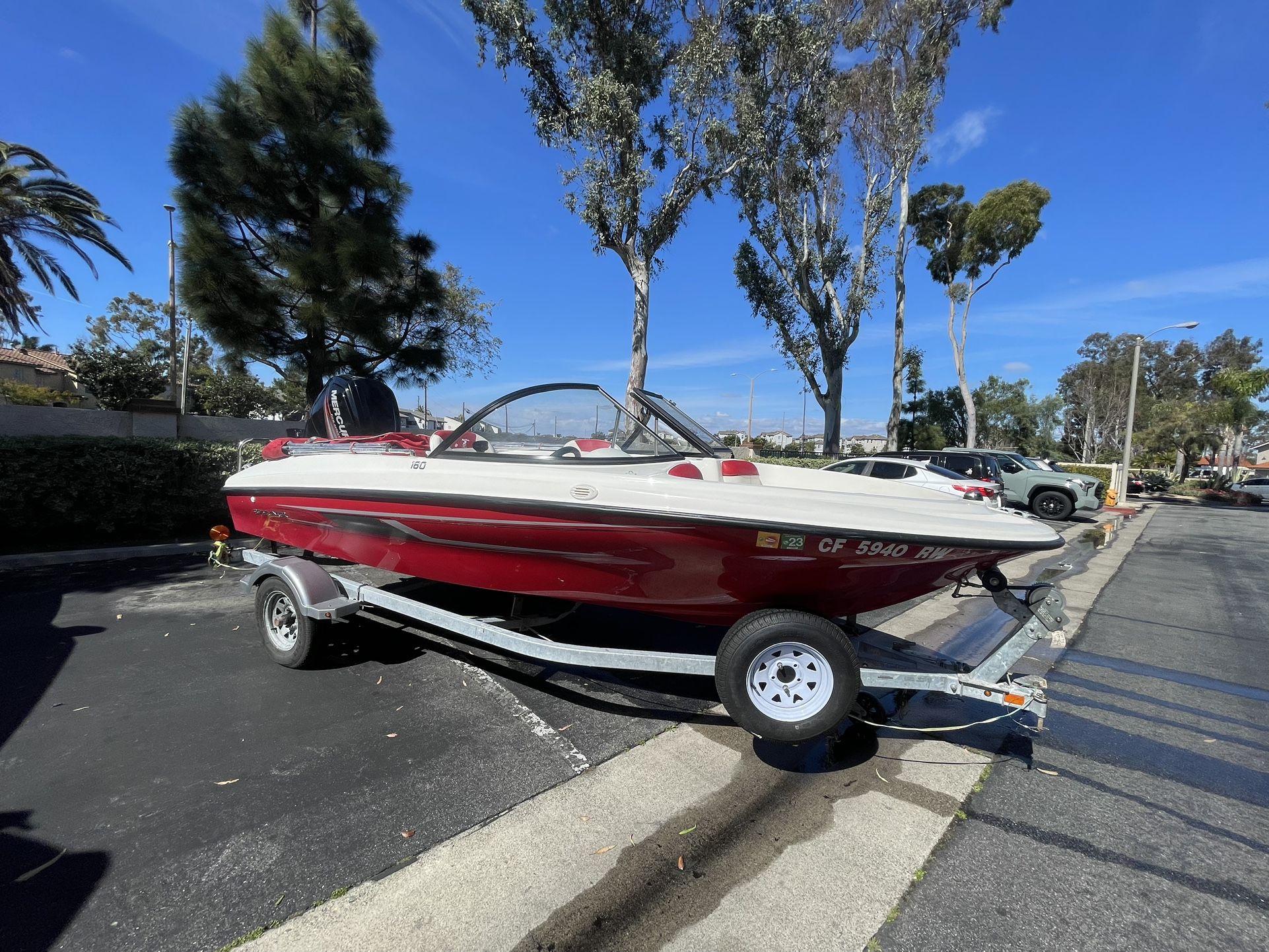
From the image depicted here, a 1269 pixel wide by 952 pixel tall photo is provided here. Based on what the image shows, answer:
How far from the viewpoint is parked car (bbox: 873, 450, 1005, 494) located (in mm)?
11492

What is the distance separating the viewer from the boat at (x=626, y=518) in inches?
98.9

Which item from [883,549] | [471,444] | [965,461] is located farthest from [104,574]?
[965,461]

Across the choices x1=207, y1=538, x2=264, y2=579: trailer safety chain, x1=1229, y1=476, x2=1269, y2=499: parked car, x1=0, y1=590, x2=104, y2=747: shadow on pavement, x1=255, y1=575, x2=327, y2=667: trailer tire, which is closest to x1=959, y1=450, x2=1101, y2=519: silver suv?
x1=255, y1=575, x2=327, y2=667: trailer tire

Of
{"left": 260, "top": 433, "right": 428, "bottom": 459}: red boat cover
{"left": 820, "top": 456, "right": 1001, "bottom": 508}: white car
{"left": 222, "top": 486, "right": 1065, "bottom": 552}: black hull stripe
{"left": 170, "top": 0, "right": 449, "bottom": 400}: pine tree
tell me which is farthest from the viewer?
{"left": 170, "top": 0, "right": 449, "bottom": 400}: pine tree

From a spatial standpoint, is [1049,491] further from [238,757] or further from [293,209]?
[293,209]

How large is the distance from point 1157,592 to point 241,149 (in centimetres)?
1445

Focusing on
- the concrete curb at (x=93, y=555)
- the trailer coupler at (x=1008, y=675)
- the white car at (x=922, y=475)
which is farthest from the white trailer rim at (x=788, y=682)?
the concrete curb at (x=93, y=555)

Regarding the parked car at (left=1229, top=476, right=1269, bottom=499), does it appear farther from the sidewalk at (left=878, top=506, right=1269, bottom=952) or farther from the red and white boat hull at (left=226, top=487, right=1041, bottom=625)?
the red and white boat hull at (left=226, top=487, right=1041, bottom=625)

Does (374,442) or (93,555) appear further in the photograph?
(93,555)

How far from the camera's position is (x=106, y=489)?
22.3 ft

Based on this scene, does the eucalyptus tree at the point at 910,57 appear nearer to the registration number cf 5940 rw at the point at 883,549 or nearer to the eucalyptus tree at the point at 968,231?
the eucalyptus tree at the point at 968,231

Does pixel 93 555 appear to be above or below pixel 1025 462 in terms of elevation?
below

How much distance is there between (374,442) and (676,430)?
225 centimetres

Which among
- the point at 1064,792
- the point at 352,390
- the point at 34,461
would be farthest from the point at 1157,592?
the point at 34,461
